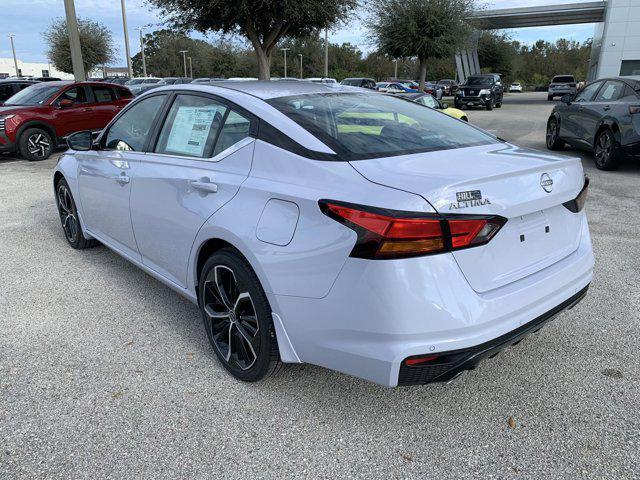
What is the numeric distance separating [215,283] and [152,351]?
74cm

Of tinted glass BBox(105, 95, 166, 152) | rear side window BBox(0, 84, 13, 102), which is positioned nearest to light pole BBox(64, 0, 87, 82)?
rear side window BBox(0, 84, 13, 102)

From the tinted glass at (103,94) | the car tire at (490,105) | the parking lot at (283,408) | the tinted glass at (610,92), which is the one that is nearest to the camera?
the parking lot at (283,408)

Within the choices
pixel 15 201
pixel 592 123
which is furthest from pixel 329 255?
pixel 592 123

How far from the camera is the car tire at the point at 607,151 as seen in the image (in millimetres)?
8562

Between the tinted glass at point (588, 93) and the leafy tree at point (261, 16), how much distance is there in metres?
8.63

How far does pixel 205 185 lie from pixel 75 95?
1092 cm

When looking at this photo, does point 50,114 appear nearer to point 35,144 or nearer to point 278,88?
point 35,144

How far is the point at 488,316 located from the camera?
2.14 m

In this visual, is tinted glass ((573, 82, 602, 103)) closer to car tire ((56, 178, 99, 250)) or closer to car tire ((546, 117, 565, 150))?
car tire ((546, 117, 565, 150))

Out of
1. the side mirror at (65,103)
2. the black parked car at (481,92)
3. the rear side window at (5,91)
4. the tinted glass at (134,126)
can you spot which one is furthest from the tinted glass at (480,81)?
the tinted glass at (134,126)

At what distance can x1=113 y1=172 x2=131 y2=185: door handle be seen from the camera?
360cm

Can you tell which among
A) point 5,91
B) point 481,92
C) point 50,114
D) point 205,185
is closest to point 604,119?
point 205,185

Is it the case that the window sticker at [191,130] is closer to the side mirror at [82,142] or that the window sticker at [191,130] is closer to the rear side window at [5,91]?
the side mirror at [82,142]

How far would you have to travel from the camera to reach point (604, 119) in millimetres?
8852
